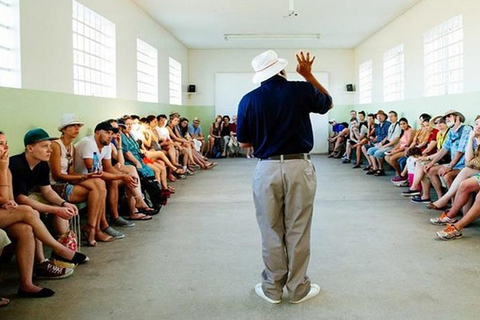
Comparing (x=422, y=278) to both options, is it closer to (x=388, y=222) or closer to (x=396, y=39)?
(x=388, y=222)

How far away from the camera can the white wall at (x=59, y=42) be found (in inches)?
185

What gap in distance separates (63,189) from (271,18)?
671 cm

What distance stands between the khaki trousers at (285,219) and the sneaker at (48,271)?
56.7 inches

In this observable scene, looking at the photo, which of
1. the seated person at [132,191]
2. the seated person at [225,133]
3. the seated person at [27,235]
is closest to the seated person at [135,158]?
the seated person at [132,191]

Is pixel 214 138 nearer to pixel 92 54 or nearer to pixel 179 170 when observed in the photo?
pixel 179 170

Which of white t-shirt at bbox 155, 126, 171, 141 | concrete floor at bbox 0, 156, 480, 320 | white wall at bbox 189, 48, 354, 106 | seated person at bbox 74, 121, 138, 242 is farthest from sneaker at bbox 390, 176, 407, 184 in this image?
white wall at bbox 189, 48, 354, 106

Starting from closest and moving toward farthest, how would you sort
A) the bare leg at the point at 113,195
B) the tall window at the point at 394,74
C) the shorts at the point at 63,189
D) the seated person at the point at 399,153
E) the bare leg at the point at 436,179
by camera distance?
the shorts at the point at 63,189 < the bare leg at the point at 113,195 < the bare leg at the point at 436,179 < the seated person at the point at 399,153 < the tall window at the point at 394,74

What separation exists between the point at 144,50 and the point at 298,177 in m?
7.20

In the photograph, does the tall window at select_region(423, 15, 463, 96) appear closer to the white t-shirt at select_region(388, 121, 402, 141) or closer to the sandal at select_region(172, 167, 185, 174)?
the white t-shirt at select_region(388, 121, 402, 141)

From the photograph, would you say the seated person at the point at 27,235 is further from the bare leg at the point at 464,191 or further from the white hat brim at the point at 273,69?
the bare leg at the point at 464,191

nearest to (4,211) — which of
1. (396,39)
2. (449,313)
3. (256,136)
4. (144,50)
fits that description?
(256,136)

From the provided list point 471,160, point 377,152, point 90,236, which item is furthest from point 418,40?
point 90,236

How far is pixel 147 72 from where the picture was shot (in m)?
9.55

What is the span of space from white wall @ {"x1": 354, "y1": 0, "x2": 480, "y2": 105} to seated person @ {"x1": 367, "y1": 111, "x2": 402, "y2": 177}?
2.19ft
